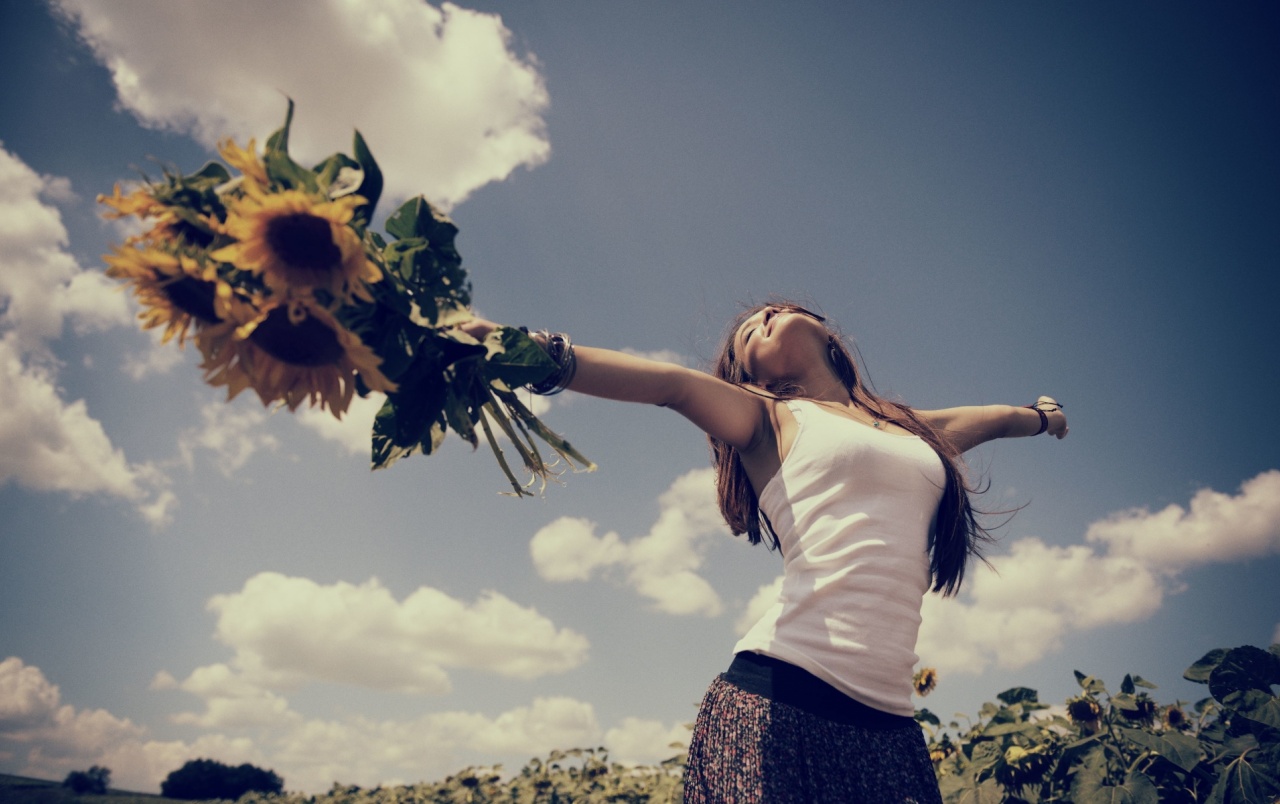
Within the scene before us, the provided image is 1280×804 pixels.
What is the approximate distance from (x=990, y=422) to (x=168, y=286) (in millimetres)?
2813

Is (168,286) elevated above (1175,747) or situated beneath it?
elevated above

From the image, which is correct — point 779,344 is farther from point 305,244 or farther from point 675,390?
point 305,244

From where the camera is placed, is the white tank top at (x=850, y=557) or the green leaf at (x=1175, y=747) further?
the green leaf at (x=1175, y=747)

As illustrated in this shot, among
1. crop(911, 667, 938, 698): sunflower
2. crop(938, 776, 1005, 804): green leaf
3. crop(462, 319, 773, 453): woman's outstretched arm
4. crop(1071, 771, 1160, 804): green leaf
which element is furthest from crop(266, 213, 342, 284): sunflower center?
crop(911, 667, 938, 698): sunflower

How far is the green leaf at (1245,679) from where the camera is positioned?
262 cm

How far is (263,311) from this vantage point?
4.02 ft

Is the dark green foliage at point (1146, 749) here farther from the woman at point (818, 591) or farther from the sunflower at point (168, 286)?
the sunflower at point (168, 286)

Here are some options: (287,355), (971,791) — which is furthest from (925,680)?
(287,355)

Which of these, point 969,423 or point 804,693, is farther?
point 969,423

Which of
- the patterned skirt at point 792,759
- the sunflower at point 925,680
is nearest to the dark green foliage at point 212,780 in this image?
the sunflower at point 925,680

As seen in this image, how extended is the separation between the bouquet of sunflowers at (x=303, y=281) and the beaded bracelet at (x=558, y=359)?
0.57 feet

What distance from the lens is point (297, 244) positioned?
4.11ft

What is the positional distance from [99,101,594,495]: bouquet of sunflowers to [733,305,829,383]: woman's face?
1172 mm

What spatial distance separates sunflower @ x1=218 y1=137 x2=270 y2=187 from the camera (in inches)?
50.9
